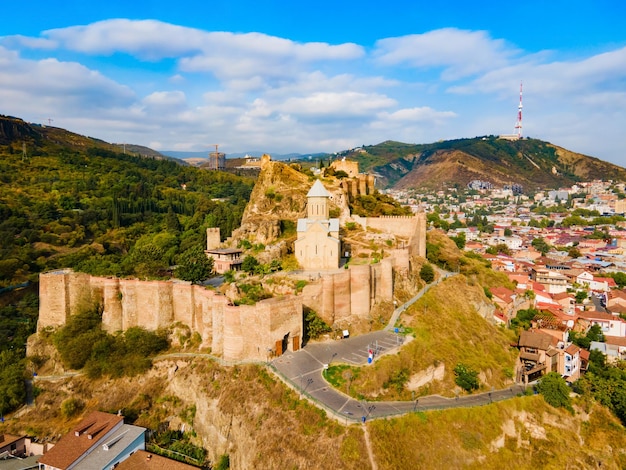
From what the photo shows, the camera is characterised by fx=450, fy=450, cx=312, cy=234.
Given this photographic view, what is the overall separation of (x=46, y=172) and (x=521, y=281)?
8892 cm

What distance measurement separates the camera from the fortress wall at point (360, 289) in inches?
1303

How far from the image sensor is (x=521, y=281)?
188 ft

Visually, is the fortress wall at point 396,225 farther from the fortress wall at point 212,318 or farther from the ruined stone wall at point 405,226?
the fortress wall at point 212,318

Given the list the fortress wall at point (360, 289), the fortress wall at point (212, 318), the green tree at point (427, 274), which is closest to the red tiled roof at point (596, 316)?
the green tree at point (427, 274)

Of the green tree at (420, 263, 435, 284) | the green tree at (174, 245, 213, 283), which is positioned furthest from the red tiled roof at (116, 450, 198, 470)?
the green tree at (420, 263, 435, 284)

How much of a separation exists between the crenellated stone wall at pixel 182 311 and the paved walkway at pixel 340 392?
162 cm

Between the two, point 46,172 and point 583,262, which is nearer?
point 583,262

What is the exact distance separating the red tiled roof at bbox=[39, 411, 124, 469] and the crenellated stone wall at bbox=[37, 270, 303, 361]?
23.8ft

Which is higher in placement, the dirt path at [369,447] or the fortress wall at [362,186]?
the fortress wall at [362,186]

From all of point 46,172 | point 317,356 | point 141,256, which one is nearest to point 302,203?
point 141,256

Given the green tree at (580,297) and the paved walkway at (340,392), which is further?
the green tree at (580,297)

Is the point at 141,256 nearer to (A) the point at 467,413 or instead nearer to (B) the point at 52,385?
(B) the point at 52,385

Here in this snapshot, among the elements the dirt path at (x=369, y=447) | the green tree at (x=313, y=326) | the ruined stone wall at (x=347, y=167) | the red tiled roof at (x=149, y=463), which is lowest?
the red tiled roof at (x=149, y=463)

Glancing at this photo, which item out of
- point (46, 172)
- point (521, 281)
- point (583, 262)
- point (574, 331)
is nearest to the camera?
point (574, 331)
